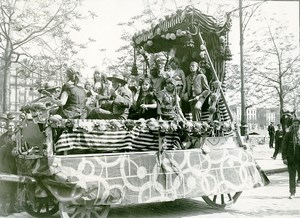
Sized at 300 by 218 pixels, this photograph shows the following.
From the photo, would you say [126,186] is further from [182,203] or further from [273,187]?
[273,187]

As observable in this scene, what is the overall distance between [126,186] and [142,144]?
38.9 inches

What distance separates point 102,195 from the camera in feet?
20.6

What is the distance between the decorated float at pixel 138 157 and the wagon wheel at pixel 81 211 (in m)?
0.01

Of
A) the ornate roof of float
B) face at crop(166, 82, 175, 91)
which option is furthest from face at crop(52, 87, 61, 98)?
the ornate roof of float

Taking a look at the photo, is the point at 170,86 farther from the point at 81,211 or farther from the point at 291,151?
the point at 291,151

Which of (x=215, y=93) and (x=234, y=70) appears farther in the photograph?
(x=234, y=70)

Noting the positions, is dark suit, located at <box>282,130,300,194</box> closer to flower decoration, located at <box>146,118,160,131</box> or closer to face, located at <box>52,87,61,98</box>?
flower decoration, located at <box>146,118,160,131</box>

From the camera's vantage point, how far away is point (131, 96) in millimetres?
8578

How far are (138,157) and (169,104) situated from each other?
1.62 metres

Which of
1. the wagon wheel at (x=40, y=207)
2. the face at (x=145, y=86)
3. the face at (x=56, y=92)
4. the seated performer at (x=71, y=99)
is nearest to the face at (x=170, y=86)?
the face at (x=145, y=86)

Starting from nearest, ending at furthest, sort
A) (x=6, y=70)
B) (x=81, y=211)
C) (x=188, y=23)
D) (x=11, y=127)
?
(x=81, y=211) < (x=11, y=127) < (x=188, y=23) < (x=6, y=70)

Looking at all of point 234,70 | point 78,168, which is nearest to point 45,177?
point 78,168

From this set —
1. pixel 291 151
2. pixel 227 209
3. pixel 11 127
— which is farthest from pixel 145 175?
pixel 291 151

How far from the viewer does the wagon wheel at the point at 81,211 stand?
621 centimetres
